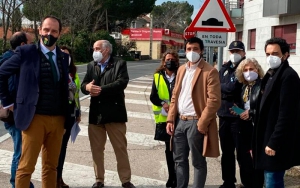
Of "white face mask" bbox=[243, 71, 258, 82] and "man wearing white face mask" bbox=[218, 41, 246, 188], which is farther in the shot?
"man wearing white face mask" bbox=[218, 41, 246, 188]

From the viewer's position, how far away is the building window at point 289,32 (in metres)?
17.6

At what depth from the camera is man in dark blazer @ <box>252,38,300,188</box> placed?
12.8 ft

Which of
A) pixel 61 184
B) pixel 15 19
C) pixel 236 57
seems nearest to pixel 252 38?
pixel 236 57

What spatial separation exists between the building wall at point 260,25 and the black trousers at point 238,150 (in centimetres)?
1245

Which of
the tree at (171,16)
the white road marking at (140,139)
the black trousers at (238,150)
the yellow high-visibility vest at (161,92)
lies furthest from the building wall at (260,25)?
the tree at (171,16)

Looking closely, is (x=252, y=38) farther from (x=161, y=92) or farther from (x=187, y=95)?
(x=187, y=95)

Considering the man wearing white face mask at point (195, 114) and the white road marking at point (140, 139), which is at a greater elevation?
the man wearing white face mask at point (195, 114)

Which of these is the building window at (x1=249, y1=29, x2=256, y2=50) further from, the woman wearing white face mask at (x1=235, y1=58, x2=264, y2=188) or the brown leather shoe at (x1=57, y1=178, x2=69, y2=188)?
the brown leather shoe at (x1=57, y1=178, x2=69, y2=188)

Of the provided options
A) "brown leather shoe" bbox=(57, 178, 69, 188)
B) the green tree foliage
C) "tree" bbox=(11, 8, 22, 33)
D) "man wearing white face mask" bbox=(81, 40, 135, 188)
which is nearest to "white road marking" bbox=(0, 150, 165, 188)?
"brown leather shoe" bbox=(57, 178, 69, 188)

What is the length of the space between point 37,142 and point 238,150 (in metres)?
2.57

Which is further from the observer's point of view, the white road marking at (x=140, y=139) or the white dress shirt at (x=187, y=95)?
the white road marking at (x=140, y=139)

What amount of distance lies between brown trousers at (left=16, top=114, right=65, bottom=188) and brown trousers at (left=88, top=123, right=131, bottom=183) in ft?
3.37

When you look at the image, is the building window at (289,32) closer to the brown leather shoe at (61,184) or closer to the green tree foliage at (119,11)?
the brown leather shoe at (61,184)

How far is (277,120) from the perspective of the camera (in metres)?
3.96
